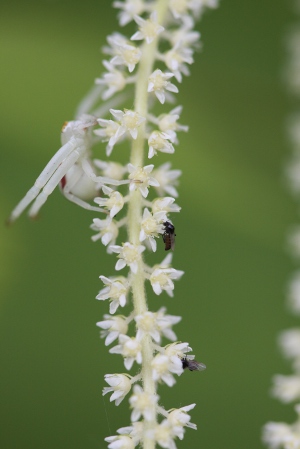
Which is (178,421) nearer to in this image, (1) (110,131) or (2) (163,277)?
(2) (163,277)

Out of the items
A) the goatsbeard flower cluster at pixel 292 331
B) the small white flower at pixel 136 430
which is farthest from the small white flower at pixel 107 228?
the goatsbeard flower cluster at pixel 292 331

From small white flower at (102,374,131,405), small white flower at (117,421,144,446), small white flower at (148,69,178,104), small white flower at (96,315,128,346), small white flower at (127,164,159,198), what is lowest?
small white flower at (117,421,144,446)

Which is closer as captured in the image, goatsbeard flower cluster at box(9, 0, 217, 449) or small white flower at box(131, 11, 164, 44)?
goatsbeard flower cluster at box(9, 0, 217, 449)

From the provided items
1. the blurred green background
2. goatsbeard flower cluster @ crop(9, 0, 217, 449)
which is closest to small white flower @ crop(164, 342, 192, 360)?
goatsbeard flower cluster @ crop(9, 0, 217, 449)

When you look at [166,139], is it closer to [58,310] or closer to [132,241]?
[132,241]

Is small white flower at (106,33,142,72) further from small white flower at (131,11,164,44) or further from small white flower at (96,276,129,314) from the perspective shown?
small white flower at (96,276,129,314)

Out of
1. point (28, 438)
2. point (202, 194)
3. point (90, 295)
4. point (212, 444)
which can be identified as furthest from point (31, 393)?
point (202, 194)

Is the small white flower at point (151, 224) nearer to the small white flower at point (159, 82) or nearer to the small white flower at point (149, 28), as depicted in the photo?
the small white flower at point (159, 82)
